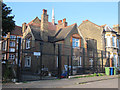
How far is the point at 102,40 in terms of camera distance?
81.4 feet

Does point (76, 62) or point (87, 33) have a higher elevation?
point (87, 33)

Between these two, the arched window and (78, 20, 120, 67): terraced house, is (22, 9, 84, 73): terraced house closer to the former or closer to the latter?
the arched window

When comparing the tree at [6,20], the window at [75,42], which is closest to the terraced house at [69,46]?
the window at [75,42]

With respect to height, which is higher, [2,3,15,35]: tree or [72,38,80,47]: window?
[2,3,15,35]: tree

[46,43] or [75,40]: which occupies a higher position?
[75,40]

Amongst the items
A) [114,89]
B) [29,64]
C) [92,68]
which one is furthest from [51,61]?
[114,89]

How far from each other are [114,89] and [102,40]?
681 inches

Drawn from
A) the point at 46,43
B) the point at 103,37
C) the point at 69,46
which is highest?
the point at 103,37

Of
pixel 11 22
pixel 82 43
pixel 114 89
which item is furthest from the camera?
pixel 82 43

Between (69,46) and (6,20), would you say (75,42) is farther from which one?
(6,20)

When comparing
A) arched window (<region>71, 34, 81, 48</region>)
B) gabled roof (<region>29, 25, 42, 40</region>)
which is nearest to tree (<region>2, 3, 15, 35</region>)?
gabled roof (<region>29, 25, 42, 40</region>)

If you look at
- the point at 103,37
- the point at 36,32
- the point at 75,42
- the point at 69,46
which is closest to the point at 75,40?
the point at 75,42

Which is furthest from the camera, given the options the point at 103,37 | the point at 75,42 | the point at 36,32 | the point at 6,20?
the point at 103,37

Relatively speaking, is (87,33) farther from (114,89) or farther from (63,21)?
(114,89)
